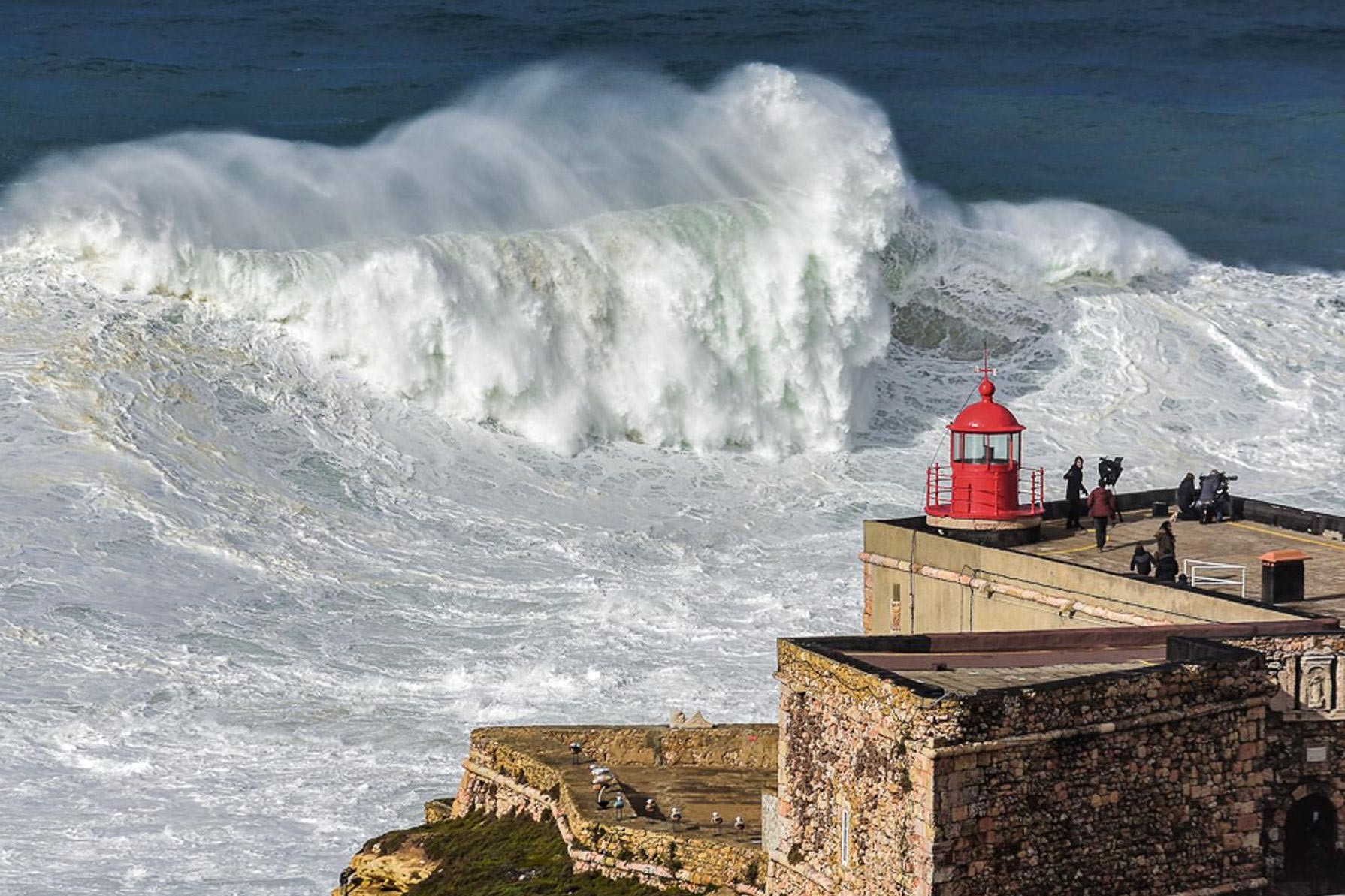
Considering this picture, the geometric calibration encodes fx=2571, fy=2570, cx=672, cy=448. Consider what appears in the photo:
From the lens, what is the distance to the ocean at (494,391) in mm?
25562

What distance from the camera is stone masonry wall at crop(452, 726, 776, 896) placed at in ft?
53.6

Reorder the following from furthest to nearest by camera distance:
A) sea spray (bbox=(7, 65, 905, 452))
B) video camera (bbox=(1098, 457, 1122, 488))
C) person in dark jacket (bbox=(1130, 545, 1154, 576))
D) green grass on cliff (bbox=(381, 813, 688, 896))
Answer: sea spray (bbox=(7, 65, 905, 452)) → video camera (bbox=(1098, 457, 1122, 488)) → person in dark jacket (bbox=(1130, 545, 1154, 576)) → green grass on cliff (bbox=(381, 813, 688, 896))

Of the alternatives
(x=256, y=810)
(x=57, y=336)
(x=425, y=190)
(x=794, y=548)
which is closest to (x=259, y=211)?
(x=425, y=190)

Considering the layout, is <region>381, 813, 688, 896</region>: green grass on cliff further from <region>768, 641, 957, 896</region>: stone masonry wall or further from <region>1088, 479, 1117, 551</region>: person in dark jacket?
<region>1088, 479, 1117, 551</region>: person in dark jacket

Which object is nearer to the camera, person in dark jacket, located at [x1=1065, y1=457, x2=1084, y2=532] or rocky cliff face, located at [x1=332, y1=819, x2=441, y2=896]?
rocky cliff face, located at [x1=332, y1=819, x2=441, y2=896]

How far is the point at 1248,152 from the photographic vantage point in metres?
67.6

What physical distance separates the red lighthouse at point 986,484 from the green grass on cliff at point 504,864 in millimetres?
4531

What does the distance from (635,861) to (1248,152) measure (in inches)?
2135

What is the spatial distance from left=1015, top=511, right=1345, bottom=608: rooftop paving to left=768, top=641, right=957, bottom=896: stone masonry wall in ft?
13.9

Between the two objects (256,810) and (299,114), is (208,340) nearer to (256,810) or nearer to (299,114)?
(256,810)

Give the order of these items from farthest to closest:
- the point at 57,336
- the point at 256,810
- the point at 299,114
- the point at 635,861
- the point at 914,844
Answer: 1. the point at 299,114
2. the point at 57,336
3. the point at 256,810
4. the point at 635,861
5. the point at 914,844

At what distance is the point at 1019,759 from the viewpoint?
14219 millimetres

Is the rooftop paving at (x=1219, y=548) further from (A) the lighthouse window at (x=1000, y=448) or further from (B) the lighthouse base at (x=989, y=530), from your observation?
(A) the lighthouse window at (x=1000, y=448)

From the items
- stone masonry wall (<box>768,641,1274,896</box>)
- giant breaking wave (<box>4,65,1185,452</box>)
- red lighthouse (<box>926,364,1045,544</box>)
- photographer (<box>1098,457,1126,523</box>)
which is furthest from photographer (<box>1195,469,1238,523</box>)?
giant breaking wave (<box>4,65,1185,452</box>)
